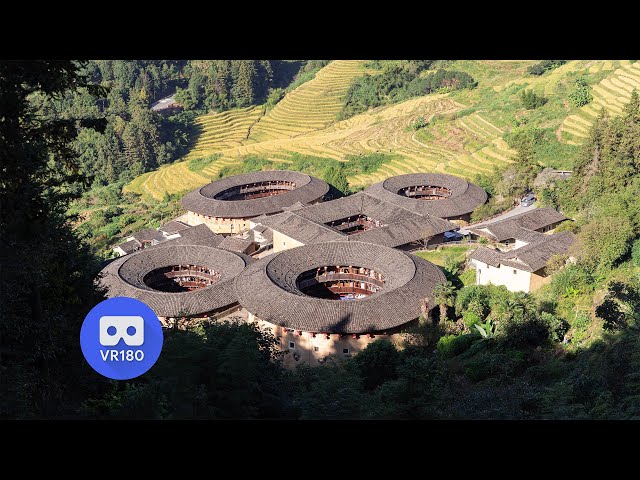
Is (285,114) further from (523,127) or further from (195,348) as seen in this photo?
(195,348)

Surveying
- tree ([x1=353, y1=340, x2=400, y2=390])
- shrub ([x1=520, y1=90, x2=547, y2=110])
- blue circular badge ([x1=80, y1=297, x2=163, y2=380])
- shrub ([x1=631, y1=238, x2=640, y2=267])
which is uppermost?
blue circular badge ([x1=80, y1=297, x2=163, y2=380])

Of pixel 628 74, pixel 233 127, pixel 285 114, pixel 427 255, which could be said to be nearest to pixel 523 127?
pixel 628 74

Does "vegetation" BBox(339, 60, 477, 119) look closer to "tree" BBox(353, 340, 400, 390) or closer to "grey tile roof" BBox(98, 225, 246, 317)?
"grey tile roof" BBox(98, 225, 246, 317)

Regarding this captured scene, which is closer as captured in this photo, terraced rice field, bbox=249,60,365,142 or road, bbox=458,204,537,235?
road, bbox=458,204,537,235

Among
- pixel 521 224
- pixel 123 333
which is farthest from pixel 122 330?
pixel 521 224

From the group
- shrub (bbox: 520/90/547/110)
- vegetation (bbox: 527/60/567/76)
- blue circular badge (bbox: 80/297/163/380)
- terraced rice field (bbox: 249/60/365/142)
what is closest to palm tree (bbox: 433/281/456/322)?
blue circular badge (bbox: 80/297/163/380)

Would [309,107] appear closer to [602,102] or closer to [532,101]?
[532,101]

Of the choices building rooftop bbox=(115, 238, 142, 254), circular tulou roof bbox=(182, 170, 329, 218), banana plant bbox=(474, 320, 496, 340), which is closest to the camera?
banana plant bbox=(474, 320, 496, 340)

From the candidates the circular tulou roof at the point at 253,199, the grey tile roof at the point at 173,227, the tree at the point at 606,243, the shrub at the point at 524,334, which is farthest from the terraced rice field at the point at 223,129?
the shrub at the point at 524,334
